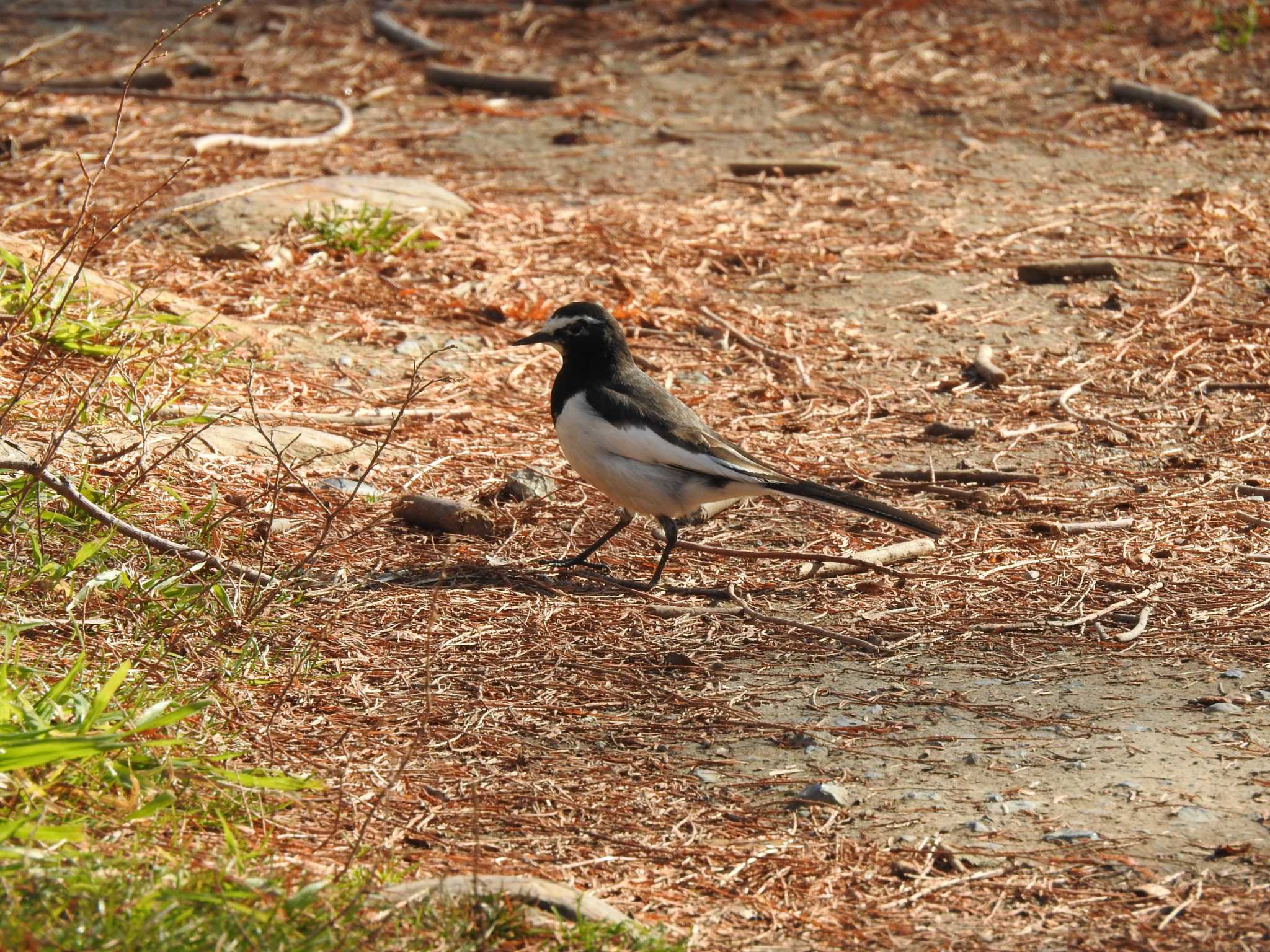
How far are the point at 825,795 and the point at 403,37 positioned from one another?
942 centimetres

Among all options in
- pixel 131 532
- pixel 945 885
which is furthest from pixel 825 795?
pixel 131 532

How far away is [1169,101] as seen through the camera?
10078 mm

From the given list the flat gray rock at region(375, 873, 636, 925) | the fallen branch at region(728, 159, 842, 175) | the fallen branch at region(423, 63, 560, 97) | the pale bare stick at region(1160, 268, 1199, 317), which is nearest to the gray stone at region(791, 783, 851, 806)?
the flat gray rock at region(375, 873, 636, 925)

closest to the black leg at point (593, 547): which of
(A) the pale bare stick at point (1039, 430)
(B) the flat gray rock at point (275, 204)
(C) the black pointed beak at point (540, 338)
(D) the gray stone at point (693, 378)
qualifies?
(C) the black pointed beak at point (540, 338)

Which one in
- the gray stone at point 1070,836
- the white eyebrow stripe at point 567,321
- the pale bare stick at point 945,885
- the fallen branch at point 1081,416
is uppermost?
the white eyebrow stripe at point 567,321

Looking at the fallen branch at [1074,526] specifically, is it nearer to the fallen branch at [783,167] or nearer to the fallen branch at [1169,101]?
the fallen branch at [783,167]

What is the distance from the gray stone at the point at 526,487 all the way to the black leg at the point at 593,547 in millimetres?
336

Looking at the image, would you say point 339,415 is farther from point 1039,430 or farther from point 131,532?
point 1039,430

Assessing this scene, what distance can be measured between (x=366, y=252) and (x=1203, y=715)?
498 centimetres

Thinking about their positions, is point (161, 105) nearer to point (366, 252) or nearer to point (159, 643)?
point (366, 252)

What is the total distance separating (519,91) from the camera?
10641 mm

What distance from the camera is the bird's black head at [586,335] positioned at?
5305mm

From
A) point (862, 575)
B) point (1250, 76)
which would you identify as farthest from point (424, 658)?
point (1250, 76)

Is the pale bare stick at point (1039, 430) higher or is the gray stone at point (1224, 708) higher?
the gray stone at point (1224, 708)
